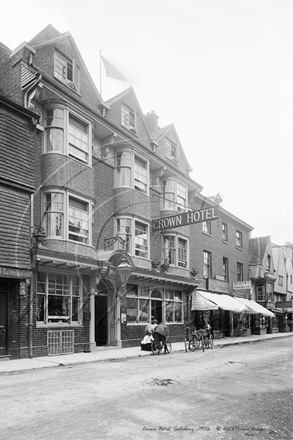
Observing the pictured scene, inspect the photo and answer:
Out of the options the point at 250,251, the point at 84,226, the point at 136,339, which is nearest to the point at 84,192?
the point at 84,226

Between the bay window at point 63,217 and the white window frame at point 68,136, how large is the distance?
185 cm

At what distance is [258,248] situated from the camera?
4303 centimetres

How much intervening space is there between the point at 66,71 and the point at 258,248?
28939 mm

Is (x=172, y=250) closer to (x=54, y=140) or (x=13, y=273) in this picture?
(x=54, y=140)

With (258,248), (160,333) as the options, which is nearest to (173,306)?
(160,333)

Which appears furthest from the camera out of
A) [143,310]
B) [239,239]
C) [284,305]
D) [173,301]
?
[284,305]

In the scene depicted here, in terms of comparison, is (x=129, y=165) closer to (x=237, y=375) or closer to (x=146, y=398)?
(x=237, y=375)

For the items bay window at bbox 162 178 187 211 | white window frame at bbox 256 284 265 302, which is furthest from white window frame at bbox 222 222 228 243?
bay window at bbox 162 178 187 211

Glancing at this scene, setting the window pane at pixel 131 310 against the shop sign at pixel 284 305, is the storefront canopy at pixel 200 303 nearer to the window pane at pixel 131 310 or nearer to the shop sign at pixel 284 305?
the window pane at pixel 131 310

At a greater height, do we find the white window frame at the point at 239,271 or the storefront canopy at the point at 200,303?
the white window frame at the point at 239,271

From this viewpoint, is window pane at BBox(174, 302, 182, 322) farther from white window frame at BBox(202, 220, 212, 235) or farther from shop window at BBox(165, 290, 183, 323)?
white window frame at BBox(202, 220, 212, 235)

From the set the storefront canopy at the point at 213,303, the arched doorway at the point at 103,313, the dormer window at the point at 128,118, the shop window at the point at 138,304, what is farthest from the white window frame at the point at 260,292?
the dormer window at the point at 128,118

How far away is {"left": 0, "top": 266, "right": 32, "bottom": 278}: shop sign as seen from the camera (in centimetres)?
1469

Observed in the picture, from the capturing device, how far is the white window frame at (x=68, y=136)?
1836 centimetres
